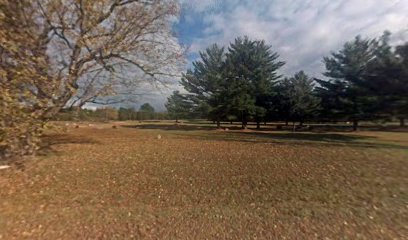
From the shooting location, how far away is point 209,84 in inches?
1558

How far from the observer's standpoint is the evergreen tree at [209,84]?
128 ft

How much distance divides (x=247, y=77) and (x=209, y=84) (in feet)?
16.9

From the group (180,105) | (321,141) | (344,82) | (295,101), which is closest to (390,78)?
(321,141)

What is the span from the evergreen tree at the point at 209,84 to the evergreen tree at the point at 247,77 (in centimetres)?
122

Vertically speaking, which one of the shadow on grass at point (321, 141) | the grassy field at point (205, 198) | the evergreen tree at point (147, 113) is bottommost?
the grassy field at point (205, 198)

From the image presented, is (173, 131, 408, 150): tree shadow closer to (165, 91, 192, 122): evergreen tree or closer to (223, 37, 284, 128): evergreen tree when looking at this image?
(223, 37, 284, 128): evergreen tree

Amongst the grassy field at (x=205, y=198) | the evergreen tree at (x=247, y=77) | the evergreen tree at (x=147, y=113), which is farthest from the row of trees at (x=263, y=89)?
the evergreen tree at (x=147, y=113)

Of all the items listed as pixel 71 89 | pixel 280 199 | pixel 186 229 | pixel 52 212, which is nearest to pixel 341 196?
pixel 280 199

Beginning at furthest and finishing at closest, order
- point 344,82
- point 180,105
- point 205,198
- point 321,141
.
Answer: point 180,105, point 344,82, point 321,141, point 205,198

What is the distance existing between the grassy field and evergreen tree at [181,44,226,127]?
28.6 m

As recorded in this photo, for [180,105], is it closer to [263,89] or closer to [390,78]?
[263,89]

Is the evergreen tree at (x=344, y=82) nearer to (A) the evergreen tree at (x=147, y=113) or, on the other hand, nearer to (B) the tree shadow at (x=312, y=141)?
(B) the tree shadow at (x=312, y=141)

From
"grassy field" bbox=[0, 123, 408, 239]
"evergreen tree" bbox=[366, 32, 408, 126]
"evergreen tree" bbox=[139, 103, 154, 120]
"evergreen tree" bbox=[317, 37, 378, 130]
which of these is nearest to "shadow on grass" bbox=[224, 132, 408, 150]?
"evergreen tree" bbox=[366, 32, 408, 126]

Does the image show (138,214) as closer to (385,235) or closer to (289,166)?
(385,235)
